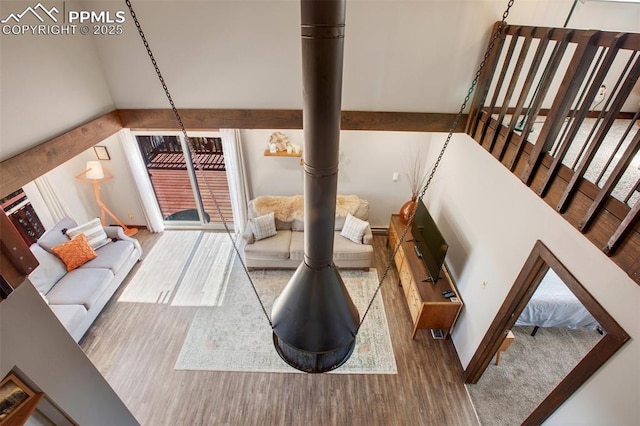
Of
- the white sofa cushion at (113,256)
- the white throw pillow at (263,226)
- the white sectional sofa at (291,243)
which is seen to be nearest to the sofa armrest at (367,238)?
the white sectional sofa at (291,243)

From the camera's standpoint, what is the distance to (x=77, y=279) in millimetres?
4168

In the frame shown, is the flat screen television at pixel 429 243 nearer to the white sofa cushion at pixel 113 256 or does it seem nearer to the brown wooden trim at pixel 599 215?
the brown wooden trim at pixel 599 215

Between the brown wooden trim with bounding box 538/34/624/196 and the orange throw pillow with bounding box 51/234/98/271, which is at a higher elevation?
the brown wooden trim with bounding box 538/34/624/196

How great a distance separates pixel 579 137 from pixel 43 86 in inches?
188

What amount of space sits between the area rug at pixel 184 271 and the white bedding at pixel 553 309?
166 inches

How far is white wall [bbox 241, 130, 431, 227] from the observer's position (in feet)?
16.9

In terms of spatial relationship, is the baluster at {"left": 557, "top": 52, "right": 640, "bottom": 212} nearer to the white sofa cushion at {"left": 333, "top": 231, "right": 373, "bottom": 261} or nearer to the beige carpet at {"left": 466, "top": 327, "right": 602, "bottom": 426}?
the beige carpet at {"left": 466, "top": 327, "right": 602, "bottom": 426}

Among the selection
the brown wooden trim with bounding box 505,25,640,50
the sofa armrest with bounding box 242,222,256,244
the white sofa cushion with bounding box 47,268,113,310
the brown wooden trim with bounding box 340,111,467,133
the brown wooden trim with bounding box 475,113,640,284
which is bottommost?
the white sofa cushion with bounding box 47,268,113,310

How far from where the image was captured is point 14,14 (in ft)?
7.47

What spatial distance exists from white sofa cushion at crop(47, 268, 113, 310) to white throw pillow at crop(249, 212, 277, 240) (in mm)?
2153

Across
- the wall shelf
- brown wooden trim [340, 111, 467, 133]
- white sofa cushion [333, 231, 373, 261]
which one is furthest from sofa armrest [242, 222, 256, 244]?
brown wooden trim [340, 111, 467, 133]

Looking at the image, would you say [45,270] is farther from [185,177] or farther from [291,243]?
[291,243]

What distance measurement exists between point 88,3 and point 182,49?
34.9 inches

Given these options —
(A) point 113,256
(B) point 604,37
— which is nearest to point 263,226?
(A) point 113,256
